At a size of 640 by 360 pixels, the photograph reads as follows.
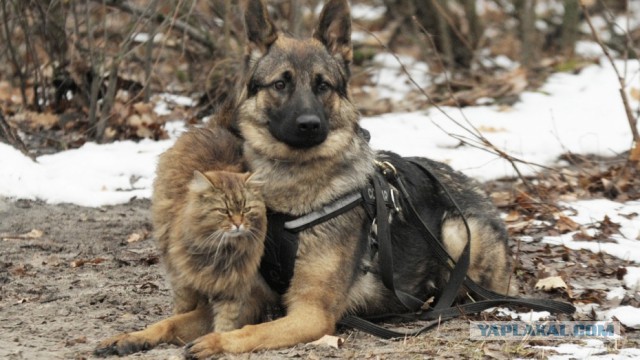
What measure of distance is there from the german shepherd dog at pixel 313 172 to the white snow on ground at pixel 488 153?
1.03 metres

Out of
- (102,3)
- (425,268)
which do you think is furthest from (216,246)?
(102,3)

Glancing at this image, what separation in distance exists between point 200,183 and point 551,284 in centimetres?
280

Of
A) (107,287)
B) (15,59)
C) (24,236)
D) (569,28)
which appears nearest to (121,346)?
(107,287)

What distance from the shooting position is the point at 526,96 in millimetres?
12562

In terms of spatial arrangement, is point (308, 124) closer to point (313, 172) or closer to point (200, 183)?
point (313, 172)

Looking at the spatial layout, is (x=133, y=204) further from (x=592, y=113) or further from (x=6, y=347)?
(x=592, y=113)

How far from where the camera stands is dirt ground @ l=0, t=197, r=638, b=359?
492 cm

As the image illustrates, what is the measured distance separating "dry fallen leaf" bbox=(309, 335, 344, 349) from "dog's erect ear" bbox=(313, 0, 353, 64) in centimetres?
182

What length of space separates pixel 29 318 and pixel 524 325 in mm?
3116

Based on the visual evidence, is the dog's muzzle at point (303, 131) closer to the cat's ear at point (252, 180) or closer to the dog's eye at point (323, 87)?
the dog's eye at point (323, 87)

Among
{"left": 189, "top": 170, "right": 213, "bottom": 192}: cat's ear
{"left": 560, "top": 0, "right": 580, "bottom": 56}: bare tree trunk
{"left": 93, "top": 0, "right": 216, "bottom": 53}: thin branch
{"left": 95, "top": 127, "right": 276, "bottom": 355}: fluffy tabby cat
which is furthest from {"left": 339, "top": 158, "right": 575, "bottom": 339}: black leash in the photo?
{"left": 560, "top": 0, "right": 580, "bottom": 56}: bare tree trunk

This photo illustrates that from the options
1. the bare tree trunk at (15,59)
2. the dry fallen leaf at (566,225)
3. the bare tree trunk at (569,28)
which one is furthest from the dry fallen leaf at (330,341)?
the bare tree trunk at (569,28)

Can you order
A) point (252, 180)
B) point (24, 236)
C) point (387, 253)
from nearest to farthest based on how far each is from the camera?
point (252, 180) → point (387, 253) → point (24, 236)

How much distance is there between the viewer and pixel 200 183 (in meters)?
4.88
